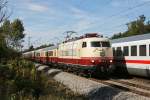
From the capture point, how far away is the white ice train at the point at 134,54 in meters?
22.4

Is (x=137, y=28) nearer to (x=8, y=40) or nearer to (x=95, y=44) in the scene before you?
(x=8, y=40)

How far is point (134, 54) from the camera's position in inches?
959

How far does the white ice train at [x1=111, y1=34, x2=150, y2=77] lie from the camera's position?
22.4 m

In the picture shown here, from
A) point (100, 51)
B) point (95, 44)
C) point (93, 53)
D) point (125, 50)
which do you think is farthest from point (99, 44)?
point (125, 50)

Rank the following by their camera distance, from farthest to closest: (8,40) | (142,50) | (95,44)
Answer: (8,40) < (95,44) < (142,50)

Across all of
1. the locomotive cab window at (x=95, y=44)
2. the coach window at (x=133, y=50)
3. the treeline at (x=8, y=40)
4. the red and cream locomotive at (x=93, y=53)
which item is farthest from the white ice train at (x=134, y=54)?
the treeline at (x=8, y=40)

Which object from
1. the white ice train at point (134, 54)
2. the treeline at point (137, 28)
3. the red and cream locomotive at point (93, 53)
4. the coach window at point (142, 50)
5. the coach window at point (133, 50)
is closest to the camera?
the white ice train at point (134, 54)

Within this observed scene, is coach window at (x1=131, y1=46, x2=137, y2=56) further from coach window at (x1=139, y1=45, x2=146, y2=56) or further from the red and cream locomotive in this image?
the red and cream locomotive

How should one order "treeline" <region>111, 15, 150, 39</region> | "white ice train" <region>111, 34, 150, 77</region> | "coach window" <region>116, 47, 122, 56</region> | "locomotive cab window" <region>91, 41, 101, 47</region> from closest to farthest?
1. "white ice train" <region>111, 34, 150, 77</region>
2. "locomotive cab window" <region>91, 41, 101, 47</region>
3. "coach window" <region>116, 47, 122, 56</region>
4. "treeline" <region>111, 15, 150, 39</region>

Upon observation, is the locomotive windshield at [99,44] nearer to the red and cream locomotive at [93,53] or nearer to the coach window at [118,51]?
the red and cream locomotive at [93,53]

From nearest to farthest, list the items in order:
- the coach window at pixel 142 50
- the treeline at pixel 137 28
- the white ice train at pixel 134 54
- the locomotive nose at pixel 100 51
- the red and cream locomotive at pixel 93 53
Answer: the white ice train at pixel 134 54
the coach window at pixel 142 50
the red and cream locomotive at pixel 93 53
the locomotive nose at pixel 100 51
the treeline at pixel 137 28

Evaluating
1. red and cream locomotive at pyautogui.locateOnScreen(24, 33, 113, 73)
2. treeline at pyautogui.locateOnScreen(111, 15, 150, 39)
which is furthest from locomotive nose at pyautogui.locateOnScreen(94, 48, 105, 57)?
treeline at pyautogui.locateOnScreen(111, 15, 150, 39)

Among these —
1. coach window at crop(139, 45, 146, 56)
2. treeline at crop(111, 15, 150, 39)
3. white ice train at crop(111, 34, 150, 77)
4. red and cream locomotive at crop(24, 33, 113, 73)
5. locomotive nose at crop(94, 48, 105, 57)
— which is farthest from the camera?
treeline at crop(111, 15, 150, 39)

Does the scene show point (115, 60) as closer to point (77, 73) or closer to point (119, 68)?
point (119, 68)
